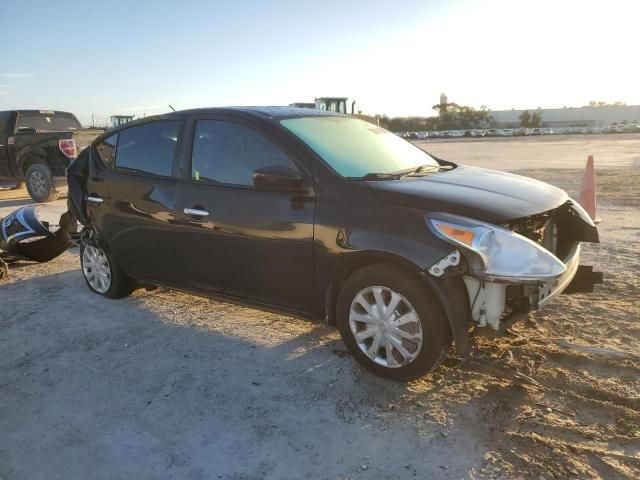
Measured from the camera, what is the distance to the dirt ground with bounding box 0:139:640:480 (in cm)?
264

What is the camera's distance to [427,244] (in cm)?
304

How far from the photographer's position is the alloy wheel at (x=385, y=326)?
10.6 ft

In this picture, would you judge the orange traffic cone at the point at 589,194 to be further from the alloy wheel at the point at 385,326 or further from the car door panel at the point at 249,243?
the car door panel at the point at 249,243

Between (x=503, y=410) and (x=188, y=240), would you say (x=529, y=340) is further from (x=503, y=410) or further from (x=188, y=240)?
(x=188, y=240)

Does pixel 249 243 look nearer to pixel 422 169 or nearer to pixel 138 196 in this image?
pixel 138 196

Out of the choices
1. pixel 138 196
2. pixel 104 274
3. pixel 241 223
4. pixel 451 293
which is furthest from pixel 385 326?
Result: pixel 104 274

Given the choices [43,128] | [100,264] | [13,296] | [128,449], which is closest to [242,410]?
[128,449]

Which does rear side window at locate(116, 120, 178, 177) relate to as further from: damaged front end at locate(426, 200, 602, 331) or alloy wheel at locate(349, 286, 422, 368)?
damaged front end at locate(426, 200, 602, 331)

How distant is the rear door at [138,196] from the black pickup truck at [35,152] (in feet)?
24.1

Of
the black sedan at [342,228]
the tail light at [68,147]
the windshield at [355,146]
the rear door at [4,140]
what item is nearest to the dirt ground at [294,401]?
the black sedan at [342,228]

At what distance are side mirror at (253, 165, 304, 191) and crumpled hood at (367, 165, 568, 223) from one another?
50 cm

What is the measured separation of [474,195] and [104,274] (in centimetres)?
365

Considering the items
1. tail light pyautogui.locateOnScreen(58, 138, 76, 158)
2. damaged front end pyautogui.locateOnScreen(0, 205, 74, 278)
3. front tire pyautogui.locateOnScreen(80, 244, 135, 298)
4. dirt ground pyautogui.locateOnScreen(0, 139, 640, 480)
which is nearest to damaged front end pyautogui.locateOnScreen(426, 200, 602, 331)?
dirt ground pyautogui.locateOnScreen(0, 139, 640, 480)

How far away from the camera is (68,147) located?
37.6ft
